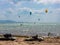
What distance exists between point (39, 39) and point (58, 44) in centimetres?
449

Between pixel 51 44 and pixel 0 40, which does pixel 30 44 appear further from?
pixel 0 40

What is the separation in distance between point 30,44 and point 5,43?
3.71 meters

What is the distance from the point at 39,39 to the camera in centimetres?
3756

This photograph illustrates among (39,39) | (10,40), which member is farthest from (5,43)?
(39,39)

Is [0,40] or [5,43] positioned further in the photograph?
[0,40]

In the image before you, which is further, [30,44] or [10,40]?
[10,40]

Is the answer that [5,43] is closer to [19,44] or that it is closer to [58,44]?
[19,44]

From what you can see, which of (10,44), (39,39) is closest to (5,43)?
(10,44)

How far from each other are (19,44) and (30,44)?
171cm

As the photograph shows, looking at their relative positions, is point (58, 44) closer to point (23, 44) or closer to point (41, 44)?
point (41, 44)

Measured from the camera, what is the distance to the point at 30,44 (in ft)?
109

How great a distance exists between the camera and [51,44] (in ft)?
111

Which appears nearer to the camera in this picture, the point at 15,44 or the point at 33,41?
the point at 15,44

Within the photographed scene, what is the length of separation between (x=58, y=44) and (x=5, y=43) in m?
8.01
